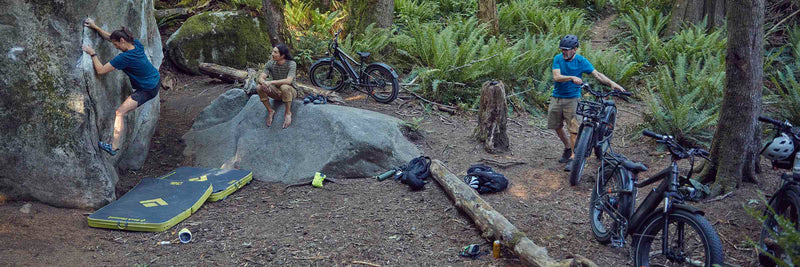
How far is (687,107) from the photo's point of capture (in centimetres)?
800

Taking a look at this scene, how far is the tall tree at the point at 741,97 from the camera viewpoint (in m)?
5.70

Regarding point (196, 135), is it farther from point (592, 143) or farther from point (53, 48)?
point (592, 143)

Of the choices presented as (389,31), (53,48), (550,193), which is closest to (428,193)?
(550,193)

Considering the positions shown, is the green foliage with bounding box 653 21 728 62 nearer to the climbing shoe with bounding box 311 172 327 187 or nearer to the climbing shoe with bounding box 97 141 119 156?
the climbing shoe with bounding box 311 172 327 187

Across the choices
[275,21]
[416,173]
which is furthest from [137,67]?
[275,21]

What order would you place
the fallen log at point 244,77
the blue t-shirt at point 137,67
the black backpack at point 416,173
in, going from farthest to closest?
the fallen log at point 244,77 → the black backpack at point 416,173 → the blue t-shirt at point 137,67

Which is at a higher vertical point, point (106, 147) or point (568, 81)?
point (568, 81)

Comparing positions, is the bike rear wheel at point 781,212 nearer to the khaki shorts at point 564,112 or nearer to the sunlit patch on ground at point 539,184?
the sunlit patch on ground at point 539,184

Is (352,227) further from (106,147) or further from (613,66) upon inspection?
(613,66)

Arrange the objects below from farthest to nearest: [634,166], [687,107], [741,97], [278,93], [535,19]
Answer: [535,19], [278,93], [687,107], [741,97], [634,166]

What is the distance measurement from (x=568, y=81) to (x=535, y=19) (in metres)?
8.29

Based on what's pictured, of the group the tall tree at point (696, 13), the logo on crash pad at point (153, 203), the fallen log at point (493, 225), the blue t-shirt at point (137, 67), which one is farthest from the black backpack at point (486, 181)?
the tall tree at point (696, 13)

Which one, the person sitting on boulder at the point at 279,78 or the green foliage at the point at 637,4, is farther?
the green foliage at the point at 637,4

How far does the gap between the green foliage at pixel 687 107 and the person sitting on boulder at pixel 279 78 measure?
535 cm
